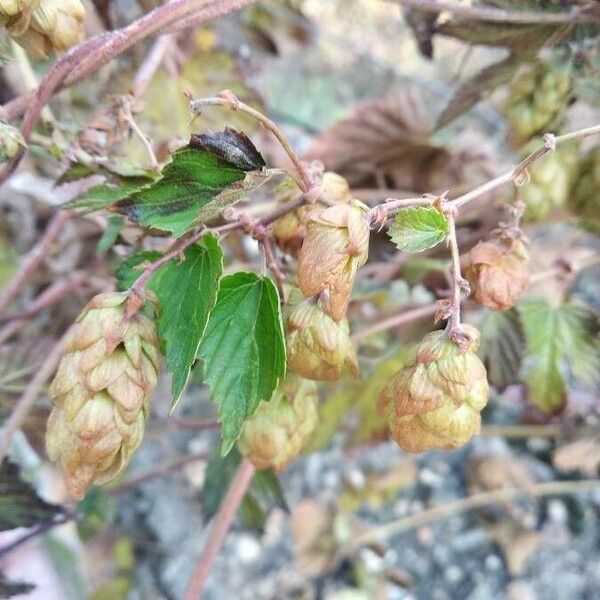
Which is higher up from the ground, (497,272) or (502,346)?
(497,272)

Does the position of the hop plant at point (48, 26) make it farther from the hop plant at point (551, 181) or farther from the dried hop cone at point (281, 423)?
the hop plant at point (551, 181)

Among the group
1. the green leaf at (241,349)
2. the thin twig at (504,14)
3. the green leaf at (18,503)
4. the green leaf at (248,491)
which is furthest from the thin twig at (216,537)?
the thin twig at (504,14)

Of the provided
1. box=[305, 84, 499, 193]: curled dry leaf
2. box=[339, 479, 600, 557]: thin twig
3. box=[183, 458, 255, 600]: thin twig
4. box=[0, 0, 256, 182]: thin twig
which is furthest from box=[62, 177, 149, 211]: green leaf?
box=[339, 479, 600, 557]: thin twig

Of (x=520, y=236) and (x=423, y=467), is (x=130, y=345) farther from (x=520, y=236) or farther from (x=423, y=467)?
(x=423, y=467)

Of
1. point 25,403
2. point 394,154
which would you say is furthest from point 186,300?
point 394,154

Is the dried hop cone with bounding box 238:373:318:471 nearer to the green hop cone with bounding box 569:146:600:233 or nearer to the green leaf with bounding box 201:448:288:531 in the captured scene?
the green leaf with bounding box 201:448:288:531

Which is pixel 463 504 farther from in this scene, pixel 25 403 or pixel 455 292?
pixel 455 292
